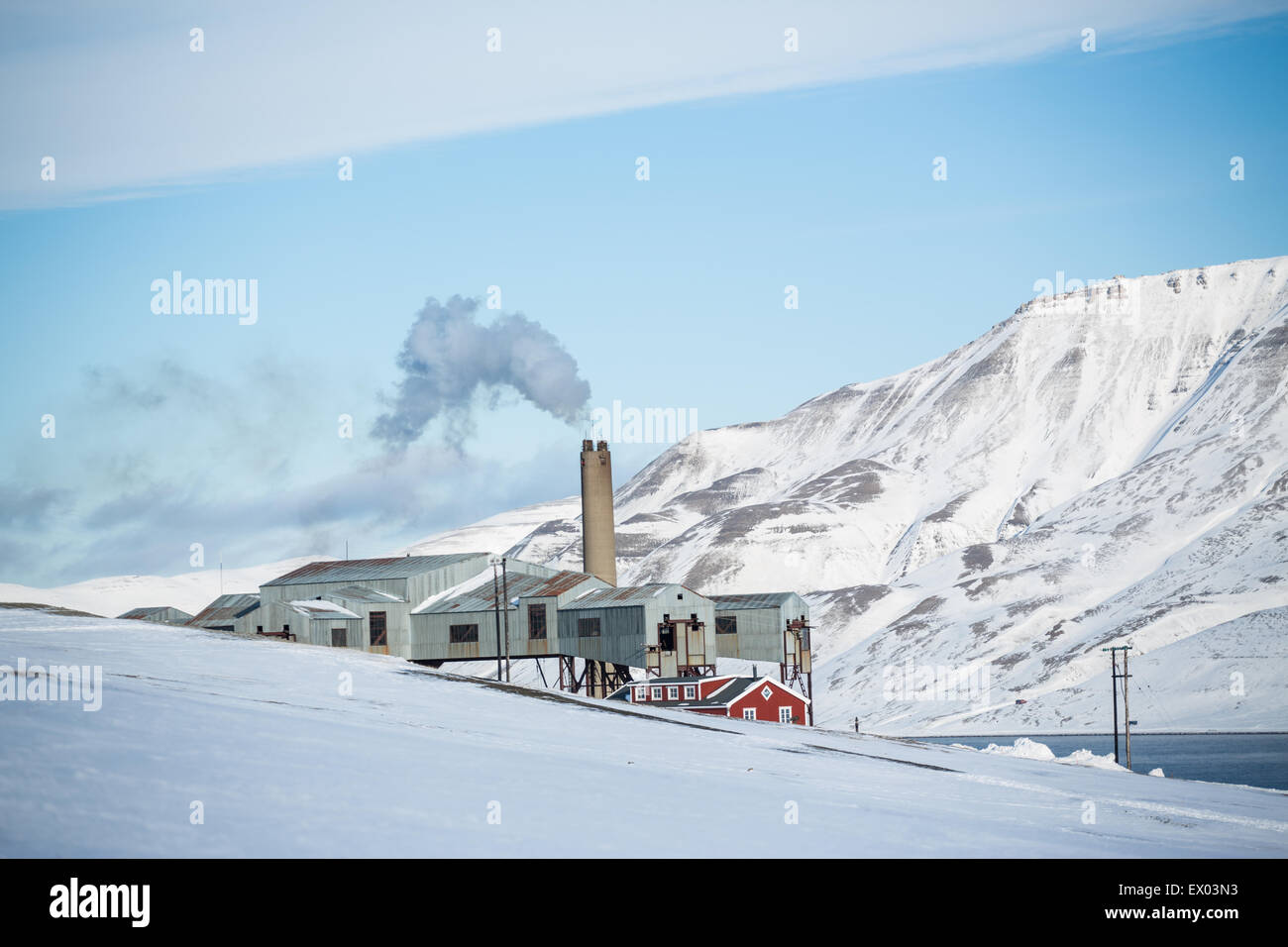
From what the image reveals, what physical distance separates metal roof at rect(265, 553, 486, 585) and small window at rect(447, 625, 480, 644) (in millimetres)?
4624

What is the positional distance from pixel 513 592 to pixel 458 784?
59.9 meters

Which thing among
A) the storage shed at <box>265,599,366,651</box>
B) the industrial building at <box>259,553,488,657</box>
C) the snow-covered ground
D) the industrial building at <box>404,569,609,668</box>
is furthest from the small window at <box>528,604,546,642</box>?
the snow-covered ground

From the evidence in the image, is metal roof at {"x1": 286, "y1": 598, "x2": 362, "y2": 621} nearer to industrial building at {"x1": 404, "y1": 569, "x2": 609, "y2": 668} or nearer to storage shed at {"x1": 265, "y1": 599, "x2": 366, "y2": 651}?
storage shed at {"x1": 265, "y1": 599, "x2": 366, "y2": 651}

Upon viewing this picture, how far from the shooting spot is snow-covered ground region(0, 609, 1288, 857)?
1916 centimetres

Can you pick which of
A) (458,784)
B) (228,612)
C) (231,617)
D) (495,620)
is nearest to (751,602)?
(495,620)

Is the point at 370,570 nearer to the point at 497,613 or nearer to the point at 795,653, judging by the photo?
the point at 497,613

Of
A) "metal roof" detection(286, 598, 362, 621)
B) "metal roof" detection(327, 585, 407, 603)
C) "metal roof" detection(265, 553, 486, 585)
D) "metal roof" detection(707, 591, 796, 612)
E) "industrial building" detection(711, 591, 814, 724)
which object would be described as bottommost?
"industrial building" detection(711, 591, 814, 724)

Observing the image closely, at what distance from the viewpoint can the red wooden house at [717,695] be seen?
72.8 m

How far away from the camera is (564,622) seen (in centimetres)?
8069

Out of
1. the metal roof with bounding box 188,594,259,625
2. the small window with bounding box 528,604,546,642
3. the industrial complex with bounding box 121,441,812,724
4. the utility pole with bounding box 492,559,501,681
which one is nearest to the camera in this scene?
the industrial complex with bounding box 121,441,812,724

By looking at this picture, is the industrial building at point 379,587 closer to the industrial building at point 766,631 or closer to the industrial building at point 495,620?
the industrial building at point 495,620
